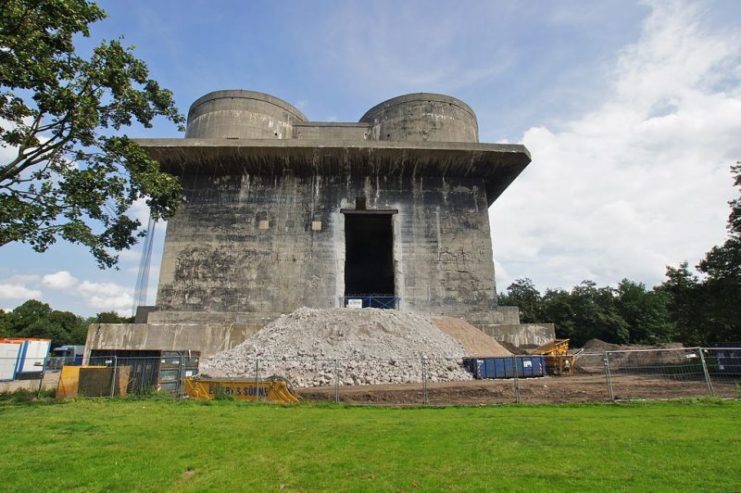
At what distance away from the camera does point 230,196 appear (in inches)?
1013

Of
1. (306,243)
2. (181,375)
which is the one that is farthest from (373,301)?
(181,375)

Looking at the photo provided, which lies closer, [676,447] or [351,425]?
[676,447]

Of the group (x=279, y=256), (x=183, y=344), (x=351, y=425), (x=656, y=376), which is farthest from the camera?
(x=279, y=256)

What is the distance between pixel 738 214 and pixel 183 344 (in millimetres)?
29230

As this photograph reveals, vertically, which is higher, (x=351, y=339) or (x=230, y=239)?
(x=230, y=239)

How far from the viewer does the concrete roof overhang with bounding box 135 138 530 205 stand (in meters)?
24.4

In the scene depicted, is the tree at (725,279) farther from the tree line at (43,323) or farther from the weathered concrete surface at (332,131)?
the tree line at (43,323)

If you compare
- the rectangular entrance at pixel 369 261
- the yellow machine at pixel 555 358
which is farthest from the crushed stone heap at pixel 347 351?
the rectangular entrance at pixel 369 261

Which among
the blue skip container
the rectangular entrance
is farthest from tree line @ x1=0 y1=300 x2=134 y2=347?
the blue skip container

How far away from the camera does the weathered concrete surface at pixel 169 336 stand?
21.1 metres

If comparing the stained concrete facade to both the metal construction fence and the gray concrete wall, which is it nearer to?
the gray concrete wall

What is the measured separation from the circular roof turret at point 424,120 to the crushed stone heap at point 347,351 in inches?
518

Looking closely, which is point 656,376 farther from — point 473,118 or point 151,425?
point 473,118

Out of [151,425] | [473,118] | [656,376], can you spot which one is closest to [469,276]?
[656,376]
